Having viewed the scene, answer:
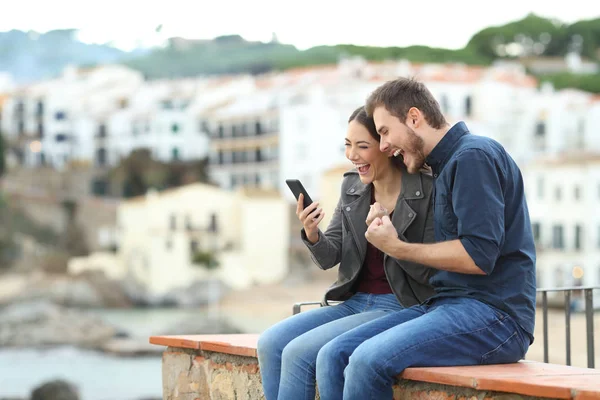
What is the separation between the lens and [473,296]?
2.54 meters

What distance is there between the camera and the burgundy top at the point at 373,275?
2.93 m

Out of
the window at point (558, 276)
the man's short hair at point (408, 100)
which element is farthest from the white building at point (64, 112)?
the man's short hair at point (408, 100)

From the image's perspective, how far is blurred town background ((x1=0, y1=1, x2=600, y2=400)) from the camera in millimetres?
42094

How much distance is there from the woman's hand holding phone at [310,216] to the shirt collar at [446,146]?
342 mm

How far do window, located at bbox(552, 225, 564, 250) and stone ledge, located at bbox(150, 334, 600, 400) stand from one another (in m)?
39.3

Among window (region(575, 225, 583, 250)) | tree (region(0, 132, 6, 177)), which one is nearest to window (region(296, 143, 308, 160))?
window (region(575, 225, 583, 250))

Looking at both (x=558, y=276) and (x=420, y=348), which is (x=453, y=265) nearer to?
(x=420, y=348)

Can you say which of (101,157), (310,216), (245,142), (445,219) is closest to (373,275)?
(310,216)

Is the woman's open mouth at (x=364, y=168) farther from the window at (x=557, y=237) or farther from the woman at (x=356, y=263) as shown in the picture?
the window at (x=557, y=237)

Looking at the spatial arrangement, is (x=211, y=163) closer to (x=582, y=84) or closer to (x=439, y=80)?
(x=439, y=80)

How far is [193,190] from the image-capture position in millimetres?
47344

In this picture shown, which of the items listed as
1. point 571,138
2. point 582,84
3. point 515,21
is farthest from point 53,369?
point 515,21

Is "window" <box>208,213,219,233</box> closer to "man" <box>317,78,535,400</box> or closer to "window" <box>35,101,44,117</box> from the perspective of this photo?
"window" <box>35,101,44,117</box>

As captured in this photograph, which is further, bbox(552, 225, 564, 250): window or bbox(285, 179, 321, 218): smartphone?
bbox(552, 225, 564, 250): window
